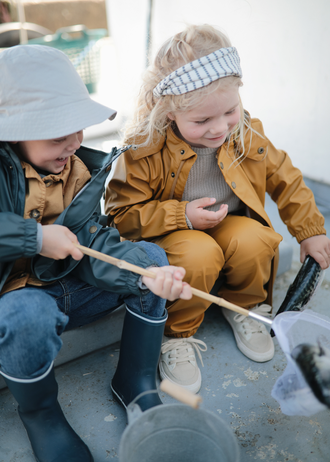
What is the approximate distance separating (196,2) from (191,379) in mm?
2527

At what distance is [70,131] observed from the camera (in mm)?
966

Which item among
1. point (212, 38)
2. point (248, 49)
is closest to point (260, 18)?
point (248, 49)

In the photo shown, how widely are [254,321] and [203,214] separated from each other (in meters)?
0.43

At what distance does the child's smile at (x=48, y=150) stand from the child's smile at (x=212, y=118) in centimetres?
34

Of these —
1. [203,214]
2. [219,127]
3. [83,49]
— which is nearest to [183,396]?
[203,214]

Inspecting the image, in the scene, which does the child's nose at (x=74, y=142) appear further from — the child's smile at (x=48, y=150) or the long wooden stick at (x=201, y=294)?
the long wooden stick at (x=201, y=294)

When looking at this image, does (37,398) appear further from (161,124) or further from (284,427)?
(161,124)

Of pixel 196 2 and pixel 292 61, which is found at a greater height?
pixel 196 2

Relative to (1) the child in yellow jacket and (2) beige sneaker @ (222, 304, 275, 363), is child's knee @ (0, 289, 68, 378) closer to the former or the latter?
(1) the child in yellow jacket

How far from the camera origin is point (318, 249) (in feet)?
4.53

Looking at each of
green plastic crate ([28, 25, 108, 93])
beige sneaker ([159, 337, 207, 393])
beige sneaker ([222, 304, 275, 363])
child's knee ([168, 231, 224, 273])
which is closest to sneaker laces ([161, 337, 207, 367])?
beige sneaker ([159, 337, 207, 393])

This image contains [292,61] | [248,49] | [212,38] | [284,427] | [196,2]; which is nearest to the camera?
[284,427]

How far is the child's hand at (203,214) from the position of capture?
4.12 feet

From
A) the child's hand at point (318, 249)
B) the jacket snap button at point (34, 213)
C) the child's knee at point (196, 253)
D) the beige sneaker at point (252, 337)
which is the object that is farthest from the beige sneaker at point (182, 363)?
the jacket snap button at point (34, 213)
